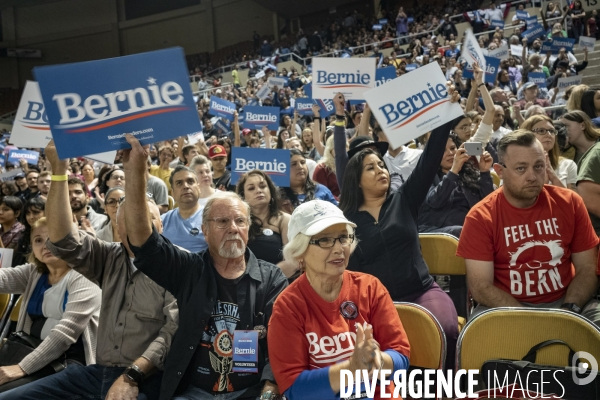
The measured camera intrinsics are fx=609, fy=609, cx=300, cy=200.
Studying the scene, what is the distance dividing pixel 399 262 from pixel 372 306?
3.17ft

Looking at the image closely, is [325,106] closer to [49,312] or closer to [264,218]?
[264,218]

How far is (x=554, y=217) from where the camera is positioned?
2.87 m

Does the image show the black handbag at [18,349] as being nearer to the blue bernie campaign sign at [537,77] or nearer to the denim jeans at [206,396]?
the denim jeans at [206,396]

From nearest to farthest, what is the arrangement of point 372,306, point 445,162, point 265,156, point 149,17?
point 372,306 < point 445,162 < point 265,156 < point 149,17

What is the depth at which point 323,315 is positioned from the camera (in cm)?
216

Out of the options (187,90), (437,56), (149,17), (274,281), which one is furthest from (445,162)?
(149,17)

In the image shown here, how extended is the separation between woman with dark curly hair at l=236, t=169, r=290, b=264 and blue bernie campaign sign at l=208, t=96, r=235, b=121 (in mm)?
5466

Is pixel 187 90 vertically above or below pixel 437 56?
below

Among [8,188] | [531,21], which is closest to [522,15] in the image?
[531,21]

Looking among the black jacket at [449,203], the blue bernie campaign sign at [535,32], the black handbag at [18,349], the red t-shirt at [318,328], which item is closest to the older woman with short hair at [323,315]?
the red t-shirt at [318,328]

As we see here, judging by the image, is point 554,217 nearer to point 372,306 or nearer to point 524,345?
point 524,345

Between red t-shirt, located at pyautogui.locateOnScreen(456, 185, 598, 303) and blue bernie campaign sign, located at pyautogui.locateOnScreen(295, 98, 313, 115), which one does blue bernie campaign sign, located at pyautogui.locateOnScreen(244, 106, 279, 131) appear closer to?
blue bernie campaign sign, located at pyautogui.locateOnScreen(295, 98, 313, 115)

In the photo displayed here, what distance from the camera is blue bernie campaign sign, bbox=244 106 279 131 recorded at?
816cm

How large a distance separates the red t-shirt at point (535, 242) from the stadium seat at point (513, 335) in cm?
53
